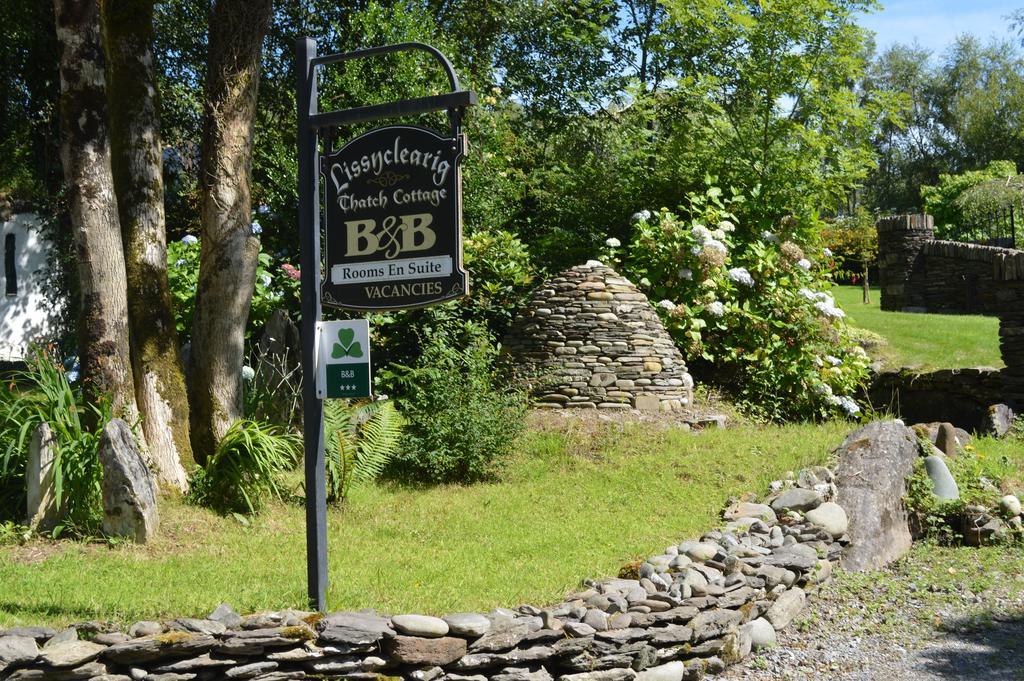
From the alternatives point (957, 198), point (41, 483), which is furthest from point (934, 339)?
point (957, 198)

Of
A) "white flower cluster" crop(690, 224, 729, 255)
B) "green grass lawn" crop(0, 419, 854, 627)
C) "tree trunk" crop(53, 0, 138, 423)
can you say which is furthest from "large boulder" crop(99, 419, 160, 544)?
"white flower cluster" crop(690, 224, 729, 255)

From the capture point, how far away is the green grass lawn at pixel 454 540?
542cm

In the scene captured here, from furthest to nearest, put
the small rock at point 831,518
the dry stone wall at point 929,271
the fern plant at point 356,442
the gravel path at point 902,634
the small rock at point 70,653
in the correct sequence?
the dry stone wall at point 929,271 → the fern plant at point 356,442 → the small rock at point 831,518 → the gravel path at point 902,634 → the small rock at point 70,653

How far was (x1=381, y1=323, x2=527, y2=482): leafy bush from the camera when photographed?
8.47m

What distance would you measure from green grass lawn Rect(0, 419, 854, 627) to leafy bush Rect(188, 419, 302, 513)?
7.1 inches

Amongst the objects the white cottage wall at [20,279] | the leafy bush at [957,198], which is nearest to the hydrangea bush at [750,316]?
the white cottage wall at [20,279]

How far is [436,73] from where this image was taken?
13047mm

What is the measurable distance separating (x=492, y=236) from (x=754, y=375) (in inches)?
146

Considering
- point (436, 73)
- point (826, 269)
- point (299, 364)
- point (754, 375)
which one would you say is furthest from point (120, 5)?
point (826, 269)

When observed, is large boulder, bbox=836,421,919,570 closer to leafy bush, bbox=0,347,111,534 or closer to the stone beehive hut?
the stone beehive hut

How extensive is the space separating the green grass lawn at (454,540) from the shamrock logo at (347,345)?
1.35 meters

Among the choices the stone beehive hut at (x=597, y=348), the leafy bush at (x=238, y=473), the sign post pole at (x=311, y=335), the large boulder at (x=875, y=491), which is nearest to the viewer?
the sign post pole at (x=311, y=335)

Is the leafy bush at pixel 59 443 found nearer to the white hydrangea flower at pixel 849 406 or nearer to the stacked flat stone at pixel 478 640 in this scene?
the stacked flat stone at pixel 478 640

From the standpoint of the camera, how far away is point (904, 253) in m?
18.8
